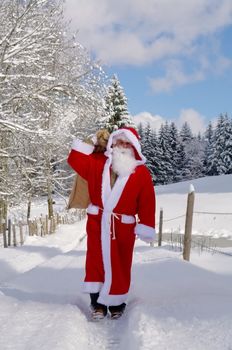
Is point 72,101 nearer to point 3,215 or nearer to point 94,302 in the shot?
point 3,215

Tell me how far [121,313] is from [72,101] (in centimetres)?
1003

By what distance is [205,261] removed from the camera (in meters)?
8.99

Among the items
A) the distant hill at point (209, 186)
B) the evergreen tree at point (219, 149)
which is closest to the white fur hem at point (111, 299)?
the distant hill at point (209, 186)

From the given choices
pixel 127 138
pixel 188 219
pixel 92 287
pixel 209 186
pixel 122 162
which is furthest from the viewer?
pixel 209 186

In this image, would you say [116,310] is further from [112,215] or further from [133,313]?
[112,215]

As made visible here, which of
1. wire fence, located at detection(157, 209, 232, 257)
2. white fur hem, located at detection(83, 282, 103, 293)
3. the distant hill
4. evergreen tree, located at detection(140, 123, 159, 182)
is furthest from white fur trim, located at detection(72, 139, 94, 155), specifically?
evergreen tree, located at detection(140, 123, 159, 182)

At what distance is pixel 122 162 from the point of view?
4.03 m

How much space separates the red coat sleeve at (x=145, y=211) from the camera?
13.3 feet

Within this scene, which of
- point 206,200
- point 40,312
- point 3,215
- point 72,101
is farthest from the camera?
point 206,200

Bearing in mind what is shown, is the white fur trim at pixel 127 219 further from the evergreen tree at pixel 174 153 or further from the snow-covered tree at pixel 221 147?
the evergreen tree at pixel 174 153

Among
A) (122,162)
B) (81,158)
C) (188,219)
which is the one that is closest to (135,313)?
(122,162)

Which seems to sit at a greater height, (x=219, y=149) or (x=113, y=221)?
(x=113, y=221)

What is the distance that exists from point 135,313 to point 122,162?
131 cm

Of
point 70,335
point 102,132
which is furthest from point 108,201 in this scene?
point 70,335
